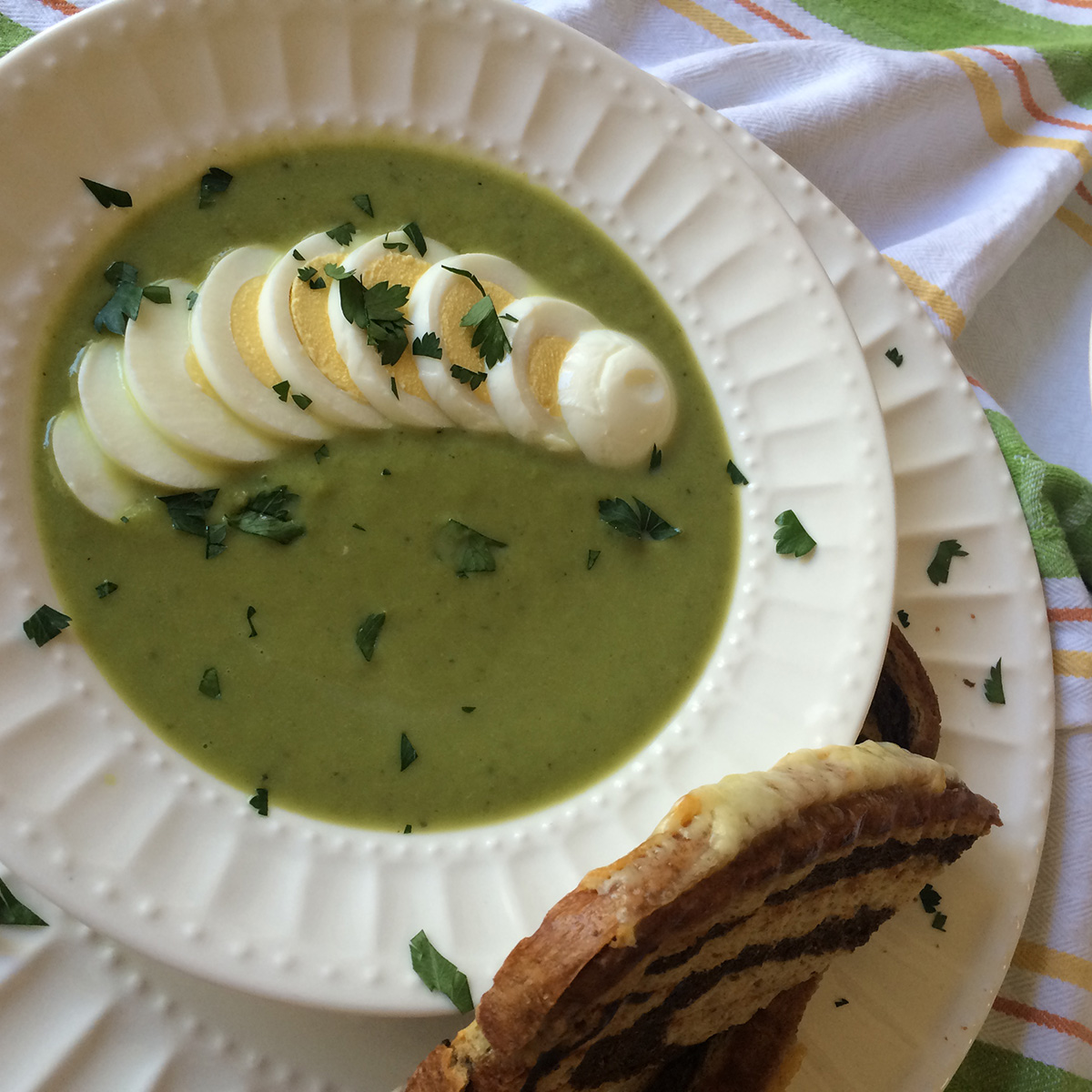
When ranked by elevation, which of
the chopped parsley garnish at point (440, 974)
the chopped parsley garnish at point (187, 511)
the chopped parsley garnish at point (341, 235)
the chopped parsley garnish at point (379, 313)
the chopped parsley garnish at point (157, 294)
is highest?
the chopped parsley garnish at point (157, 294)

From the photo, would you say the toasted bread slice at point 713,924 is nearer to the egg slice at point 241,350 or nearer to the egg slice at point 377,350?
the egg slice at point 377,350

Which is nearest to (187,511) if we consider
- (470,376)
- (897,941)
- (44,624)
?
(44,624)

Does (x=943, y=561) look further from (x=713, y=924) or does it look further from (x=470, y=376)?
(x=470, y=376)

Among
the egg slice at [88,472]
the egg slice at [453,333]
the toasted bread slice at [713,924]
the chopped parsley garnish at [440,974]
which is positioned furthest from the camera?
the egg slice at [453,333]

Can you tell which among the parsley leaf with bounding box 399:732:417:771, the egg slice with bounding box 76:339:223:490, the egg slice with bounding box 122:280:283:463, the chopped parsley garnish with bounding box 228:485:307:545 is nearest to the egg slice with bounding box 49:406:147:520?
the egg slice with bounding box 76:339:223:490

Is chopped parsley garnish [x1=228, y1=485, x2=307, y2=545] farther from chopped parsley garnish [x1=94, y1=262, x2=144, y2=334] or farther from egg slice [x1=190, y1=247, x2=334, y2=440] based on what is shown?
chopped parsley garnish [x1=94, y1=262, x2=144, y2=334]

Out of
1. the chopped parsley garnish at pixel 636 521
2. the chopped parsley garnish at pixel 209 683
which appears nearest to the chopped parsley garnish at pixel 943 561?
the chopped parsley garnish at pixel 636 521
